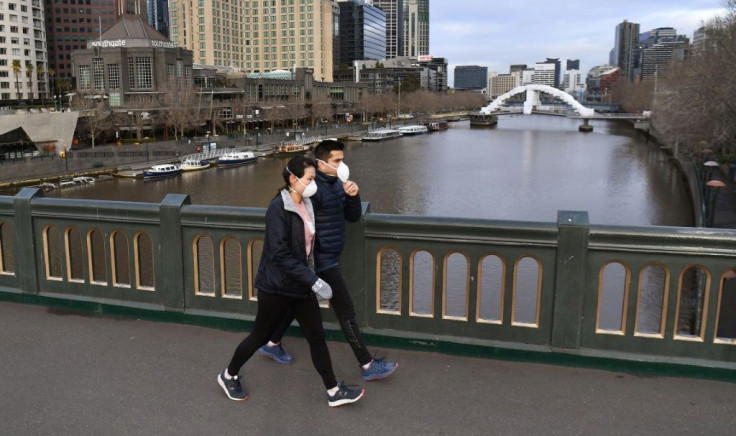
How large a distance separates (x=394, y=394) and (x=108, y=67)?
103m

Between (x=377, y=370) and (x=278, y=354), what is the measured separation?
0.98 meters

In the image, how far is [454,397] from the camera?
17.4ft

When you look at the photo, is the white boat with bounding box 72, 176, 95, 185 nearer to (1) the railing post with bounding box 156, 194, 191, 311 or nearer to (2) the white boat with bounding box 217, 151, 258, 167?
(2) the white boat with bounding box 217, 151, 258, 167

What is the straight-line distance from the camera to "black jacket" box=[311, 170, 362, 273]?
5312mm

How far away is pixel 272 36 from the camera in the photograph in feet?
568

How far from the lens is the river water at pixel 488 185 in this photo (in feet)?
149

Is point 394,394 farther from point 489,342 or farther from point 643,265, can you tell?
point 643,265

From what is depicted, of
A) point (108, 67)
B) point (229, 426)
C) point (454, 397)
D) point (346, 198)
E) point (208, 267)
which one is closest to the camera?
point (229, 426)

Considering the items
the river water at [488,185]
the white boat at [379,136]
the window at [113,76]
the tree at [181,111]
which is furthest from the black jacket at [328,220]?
the white boat at [379,136]

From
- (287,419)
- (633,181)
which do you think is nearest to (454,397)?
(287,419)

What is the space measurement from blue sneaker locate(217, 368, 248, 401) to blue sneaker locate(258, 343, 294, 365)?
683mm

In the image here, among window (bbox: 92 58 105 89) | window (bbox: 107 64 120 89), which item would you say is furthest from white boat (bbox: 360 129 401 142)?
window (bbox: 92 58 105 89)

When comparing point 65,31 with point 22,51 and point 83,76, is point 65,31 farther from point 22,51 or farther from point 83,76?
point 83,76

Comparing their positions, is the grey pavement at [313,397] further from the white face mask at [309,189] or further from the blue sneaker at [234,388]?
the white face mask at [309,189]
